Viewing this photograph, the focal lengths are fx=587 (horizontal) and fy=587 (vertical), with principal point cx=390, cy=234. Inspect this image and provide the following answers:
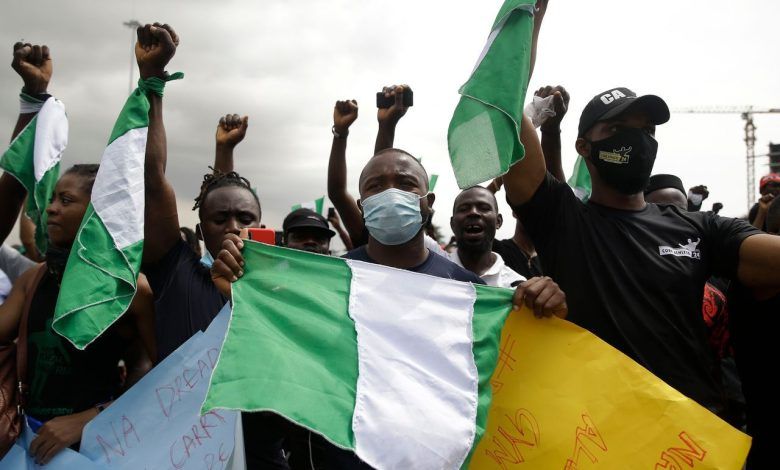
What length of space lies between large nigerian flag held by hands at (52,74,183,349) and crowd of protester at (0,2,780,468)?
122mm

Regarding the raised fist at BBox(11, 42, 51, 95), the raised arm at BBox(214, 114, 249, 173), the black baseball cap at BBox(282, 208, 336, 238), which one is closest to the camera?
the raised fist at BBox(11, 42, 51, 95)

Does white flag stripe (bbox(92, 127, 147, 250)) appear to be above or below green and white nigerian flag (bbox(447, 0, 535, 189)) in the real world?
A: below

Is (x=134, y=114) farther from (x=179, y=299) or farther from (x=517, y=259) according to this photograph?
(x=517, y=259)

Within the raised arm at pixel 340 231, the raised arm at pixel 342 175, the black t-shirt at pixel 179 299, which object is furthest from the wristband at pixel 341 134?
the raised arm at pixel 340 231

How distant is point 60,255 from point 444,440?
2.10 m

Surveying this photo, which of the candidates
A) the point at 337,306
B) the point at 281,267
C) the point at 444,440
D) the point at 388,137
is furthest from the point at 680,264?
the point at 388,137

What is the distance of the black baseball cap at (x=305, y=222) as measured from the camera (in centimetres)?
475

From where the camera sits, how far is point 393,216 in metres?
2.74

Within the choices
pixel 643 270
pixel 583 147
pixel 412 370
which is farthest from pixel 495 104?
pixel 412 370

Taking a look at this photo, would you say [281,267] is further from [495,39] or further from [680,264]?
[680,264]

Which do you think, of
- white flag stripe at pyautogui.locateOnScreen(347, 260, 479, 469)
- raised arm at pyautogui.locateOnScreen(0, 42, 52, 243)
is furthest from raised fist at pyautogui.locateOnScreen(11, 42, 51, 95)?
white flag stripe at pyautogui.locateOnScreen(347, 260, 479, 469)

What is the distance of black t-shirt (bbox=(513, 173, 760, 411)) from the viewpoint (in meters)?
2.35

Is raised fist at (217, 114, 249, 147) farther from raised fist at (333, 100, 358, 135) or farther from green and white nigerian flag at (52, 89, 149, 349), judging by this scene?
green and white nigerian flag at (52, 89, 149, 349)

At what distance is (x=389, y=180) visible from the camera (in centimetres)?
285
